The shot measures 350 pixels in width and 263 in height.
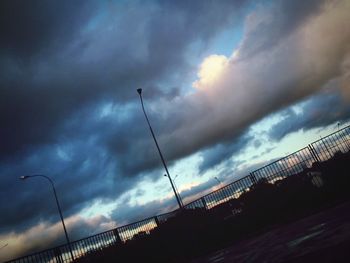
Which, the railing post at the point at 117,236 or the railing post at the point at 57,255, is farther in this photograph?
the railing post at the point at 117,236

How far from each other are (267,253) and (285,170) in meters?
7.47

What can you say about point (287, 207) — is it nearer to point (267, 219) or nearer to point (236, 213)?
point (267, 219)

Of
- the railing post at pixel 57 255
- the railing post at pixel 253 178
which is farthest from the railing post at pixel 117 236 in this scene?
the railing post at pixel 253 178

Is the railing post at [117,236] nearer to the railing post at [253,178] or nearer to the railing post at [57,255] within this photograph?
the railing post at [57,255]

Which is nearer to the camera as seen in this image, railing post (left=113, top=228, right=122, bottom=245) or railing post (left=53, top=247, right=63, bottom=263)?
railing post (left=53, top=247, right=63, bottom=263)

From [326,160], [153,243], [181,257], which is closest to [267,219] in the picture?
[326,160]

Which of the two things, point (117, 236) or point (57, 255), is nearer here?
point (57, 255)

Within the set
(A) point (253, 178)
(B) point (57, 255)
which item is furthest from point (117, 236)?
(A) point (253, 178)

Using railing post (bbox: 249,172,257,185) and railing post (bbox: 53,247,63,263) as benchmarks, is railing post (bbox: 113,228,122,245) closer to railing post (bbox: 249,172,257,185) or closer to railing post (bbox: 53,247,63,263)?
railing post (bbox: 53,247,63,263)

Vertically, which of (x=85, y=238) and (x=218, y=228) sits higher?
(x=85, y=238)

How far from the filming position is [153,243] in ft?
50.8

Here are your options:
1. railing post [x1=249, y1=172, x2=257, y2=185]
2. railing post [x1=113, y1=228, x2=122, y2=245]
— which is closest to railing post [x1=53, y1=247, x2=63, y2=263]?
railing post [x1=113, y1=228, x2=122, y2=245]

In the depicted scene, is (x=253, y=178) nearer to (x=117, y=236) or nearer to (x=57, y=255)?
(x=117, y=236)

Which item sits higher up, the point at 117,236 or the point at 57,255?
the point at 57,255
